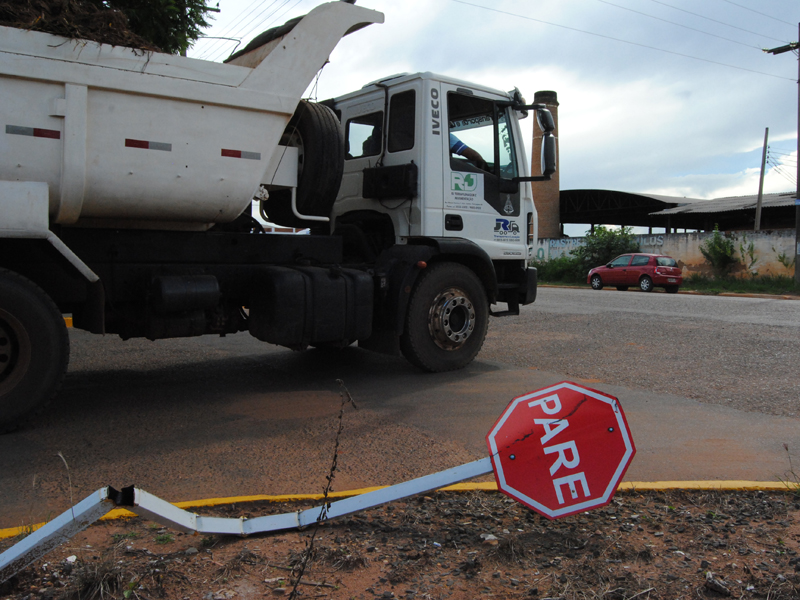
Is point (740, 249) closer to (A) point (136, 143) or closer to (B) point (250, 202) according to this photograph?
(B) point (250, 202)

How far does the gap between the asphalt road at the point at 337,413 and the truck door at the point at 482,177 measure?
1.51 m

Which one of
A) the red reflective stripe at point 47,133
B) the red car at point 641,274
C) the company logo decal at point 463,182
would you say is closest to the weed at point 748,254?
the red car at point 641,274

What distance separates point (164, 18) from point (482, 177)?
4.38m

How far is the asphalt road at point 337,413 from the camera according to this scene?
153 inches

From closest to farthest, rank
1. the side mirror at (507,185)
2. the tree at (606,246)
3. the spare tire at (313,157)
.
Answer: the spare tire at (313,157)
the side mirror at (507,185)
the tree at (606,246)

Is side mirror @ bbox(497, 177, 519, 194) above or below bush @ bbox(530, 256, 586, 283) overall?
above

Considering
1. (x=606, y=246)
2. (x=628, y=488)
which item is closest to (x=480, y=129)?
(x=628, y=488)

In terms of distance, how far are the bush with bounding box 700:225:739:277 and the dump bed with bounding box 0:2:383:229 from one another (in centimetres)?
2550

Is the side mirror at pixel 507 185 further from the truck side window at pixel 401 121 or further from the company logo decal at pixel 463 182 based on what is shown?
the truck side window at pixel 401 121

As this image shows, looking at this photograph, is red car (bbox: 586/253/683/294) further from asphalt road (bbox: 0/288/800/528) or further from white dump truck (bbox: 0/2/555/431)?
white dump truck (bbox: 0/2/555/431)

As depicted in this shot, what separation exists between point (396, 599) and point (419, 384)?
402cm

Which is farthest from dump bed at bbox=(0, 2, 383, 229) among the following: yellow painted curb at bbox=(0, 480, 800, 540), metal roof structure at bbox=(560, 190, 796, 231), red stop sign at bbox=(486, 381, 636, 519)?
metal roof structure at bbox=(560, 190, 796, 231)

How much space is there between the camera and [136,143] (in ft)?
15.8

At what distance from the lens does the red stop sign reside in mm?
2623
